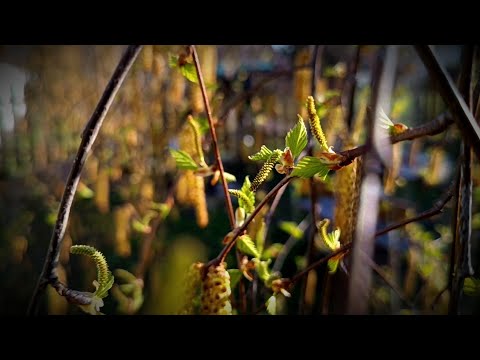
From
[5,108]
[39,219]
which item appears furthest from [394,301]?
[5,108]

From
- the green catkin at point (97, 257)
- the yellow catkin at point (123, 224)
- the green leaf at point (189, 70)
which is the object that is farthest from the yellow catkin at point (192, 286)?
the yellow catkin at point (123, 224)

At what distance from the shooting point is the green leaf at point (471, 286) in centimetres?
48

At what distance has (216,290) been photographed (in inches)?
18.5

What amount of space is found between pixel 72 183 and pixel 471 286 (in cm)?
46

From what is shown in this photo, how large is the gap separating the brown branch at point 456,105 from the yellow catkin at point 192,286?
30 cm

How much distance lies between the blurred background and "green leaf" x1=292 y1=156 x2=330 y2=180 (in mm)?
345

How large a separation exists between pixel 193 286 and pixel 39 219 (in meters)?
1.87

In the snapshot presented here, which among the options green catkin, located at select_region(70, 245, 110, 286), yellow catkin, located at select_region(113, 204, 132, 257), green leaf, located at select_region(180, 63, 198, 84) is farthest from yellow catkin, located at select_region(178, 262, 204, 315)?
yellow catkin, located at select_region(113, 204, 132, 257)

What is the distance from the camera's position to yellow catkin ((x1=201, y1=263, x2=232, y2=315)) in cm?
47

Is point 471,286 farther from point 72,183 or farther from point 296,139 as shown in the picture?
point 72,183

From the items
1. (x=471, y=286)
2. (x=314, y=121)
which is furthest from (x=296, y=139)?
(x=471, y=286)

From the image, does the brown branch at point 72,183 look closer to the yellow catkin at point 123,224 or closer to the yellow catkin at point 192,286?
the yellow catkin at point 192,286

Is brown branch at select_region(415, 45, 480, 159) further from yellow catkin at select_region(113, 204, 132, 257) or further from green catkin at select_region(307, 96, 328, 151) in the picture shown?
yellow catkin at select_region(113, 204, 132, 257)

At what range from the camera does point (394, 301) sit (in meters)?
1.52
